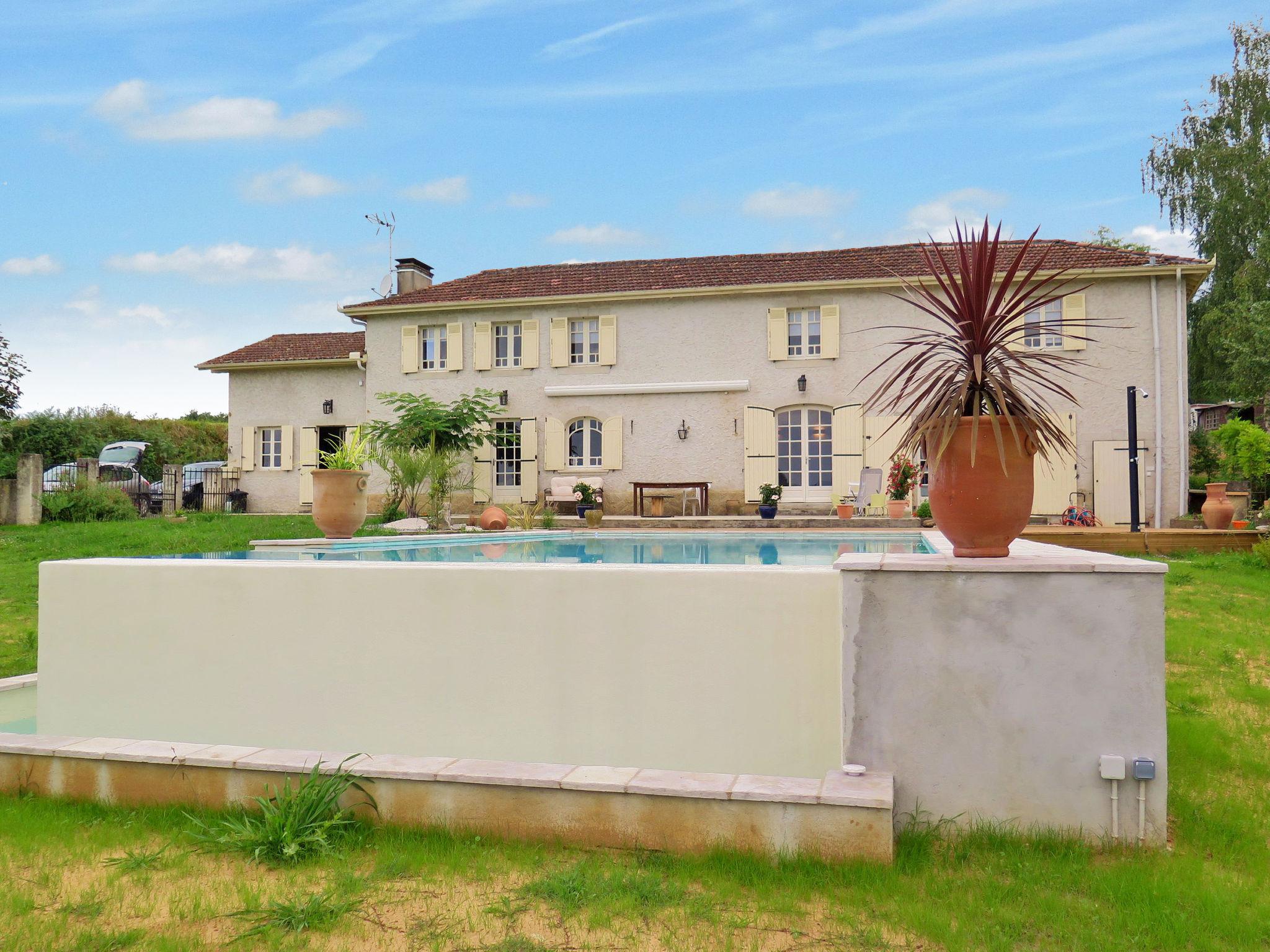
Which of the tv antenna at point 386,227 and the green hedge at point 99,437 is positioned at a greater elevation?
the tv antenna at point 386,227

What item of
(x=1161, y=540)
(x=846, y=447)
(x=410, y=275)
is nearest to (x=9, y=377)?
(x=410, y=275)

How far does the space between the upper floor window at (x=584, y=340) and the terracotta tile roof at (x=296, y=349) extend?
534 centimetres

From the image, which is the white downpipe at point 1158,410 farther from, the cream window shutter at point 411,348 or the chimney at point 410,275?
the chimney at point 410,275

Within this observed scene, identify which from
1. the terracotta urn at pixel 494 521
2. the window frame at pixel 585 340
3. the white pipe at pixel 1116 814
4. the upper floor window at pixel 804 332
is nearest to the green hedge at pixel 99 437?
the terracotta urn at pixel 494 521

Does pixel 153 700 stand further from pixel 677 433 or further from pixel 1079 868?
pixel 677 433

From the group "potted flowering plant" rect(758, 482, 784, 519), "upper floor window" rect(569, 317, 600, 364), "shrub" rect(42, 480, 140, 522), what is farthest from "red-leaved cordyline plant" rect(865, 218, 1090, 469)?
"shrub" rect(42, 480, 140, 522)

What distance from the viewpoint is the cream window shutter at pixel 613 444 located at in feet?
57.7

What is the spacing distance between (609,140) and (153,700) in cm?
1287

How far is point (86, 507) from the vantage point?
15.7 m

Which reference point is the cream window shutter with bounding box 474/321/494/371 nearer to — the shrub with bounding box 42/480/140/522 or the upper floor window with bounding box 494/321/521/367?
the upper floor window with bounding box 494/321/521/367

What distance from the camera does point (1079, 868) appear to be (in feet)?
9.33

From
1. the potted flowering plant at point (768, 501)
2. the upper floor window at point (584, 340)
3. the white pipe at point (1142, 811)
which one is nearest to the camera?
the white pipe at point (1142, 811)

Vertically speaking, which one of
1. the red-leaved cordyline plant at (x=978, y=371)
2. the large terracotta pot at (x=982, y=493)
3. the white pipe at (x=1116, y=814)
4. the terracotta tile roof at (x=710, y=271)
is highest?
the terracotta tile roof at (x=710, y=271)

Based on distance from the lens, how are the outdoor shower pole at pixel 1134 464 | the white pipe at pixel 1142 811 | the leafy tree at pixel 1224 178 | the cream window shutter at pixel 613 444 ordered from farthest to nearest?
the leafy tree at pixel 1224 178 < the cream window shutter at pixel 613 444 < the outdoor shower pole at pixel 1134 464 < the white pipe at pixel 1142 811
